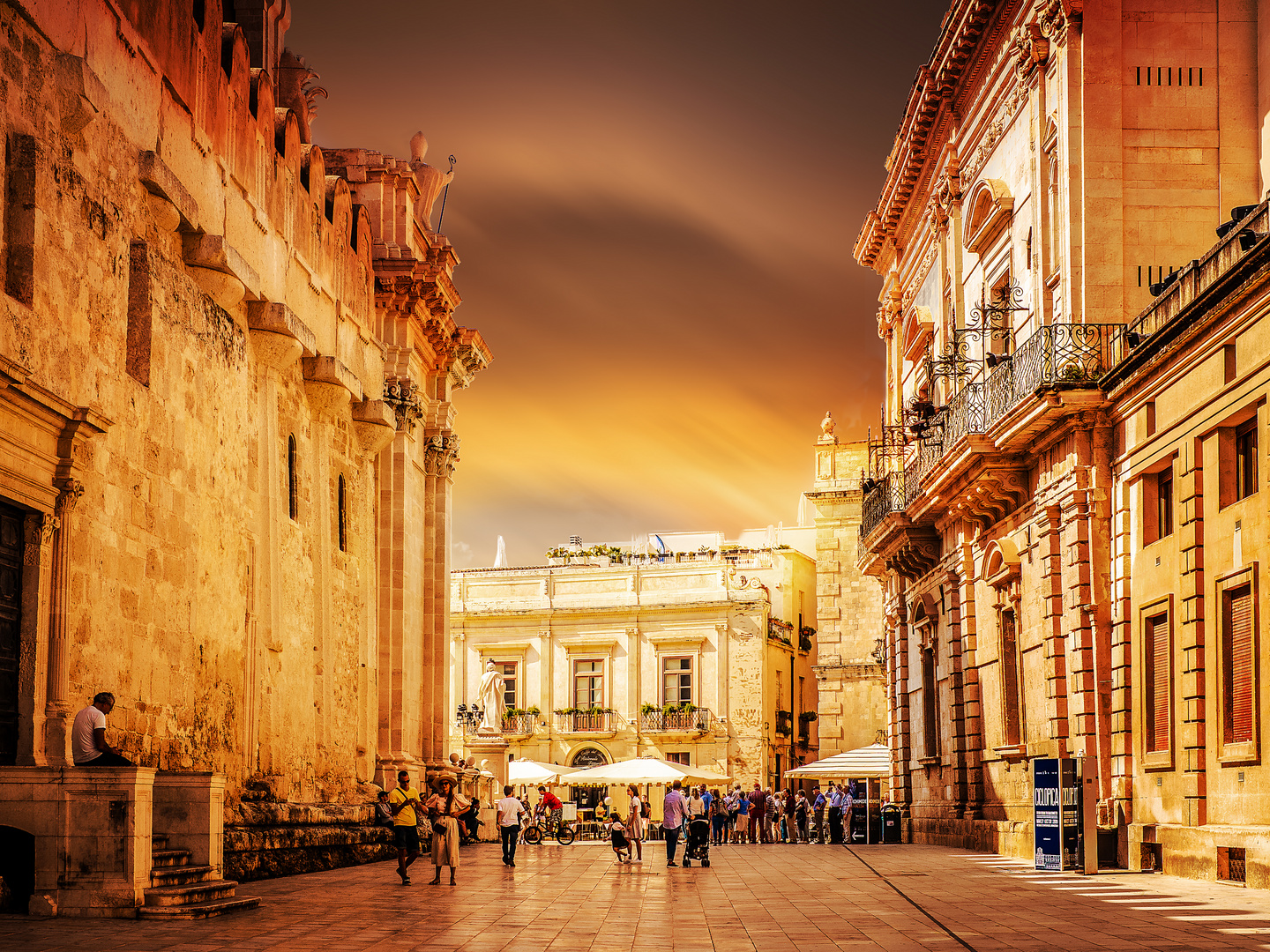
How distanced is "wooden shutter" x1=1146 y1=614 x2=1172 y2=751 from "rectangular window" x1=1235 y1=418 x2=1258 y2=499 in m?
2.39

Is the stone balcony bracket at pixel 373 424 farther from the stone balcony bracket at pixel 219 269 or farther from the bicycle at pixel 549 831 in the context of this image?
the bicycle at pixel 549 831

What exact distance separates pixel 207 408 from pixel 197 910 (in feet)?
23.1

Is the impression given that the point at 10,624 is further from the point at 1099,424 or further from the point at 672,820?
the point at 1099,424

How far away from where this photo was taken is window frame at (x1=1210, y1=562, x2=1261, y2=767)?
1578 centimetres

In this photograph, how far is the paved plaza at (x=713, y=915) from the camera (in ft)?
36.5

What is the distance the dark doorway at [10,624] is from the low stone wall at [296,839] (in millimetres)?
4315

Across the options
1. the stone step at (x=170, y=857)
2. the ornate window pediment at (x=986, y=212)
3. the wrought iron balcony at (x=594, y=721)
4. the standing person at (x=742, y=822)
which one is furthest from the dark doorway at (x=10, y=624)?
the wrought iron balcony at (x=594, y=721)

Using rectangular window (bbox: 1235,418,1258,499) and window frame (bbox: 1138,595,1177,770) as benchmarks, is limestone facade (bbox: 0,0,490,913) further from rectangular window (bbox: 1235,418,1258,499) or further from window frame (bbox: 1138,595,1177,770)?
rectangular window (bbox: 1235,418,1258,499)

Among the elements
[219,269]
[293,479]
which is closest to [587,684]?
[293,479]

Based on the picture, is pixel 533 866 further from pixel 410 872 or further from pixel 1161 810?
pixel 1161 810

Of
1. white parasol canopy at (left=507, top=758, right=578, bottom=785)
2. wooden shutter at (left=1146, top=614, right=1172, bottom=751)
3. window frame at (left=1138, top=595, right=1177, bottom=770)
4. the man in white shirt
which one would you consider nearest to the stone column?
the man in white shirt

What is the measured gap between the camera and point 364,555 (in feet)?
87.9

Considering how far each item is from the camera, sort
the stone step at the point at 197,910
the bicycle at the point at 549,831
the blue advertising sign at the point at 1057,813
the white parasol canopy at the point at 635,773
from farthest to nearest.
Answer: the white parasol canopy at the point at 635,773 < the bicycle at the point at 549,831 < the blue advertising sign at the point at 1057,813 < the stone step at the point at 197,910

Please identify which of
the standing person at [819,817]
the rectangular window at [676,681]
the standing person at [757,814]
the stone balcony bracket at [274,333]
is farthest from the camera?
the rectangular window at [676,681]
